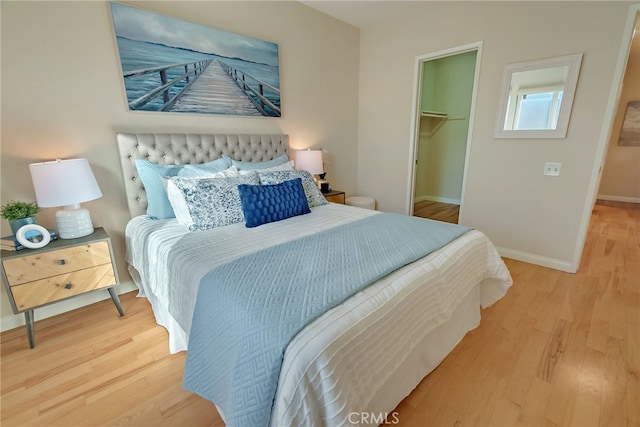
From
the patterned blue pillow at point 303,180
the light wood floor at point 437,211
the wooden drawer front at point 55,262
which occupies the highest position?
the patterned blue pillow at point 303,180

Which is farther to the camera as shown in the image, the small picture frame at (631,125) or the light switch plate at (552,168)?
the small picture frame at (631,125)

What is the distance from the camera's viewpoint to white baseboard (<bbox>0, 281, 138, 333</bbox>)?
6.31ft

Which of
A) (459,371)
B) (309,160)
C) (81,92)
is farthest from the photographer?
(309,160)

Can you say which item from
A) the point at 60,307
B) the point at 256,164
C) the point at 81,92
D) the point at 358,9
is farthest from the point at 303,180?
the point at 358,9

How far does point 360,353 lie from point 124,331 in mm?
1794

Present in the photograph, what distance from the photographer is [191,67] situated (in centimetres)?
237

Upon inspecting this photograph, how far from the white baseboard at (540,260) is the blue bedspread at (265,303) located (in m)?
1.89

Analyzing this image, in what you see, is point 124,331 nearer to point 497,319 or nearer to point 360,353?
point 360,353

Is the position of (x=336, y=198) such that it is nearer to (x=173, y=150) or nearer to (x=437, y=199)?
(x=173, y=150)

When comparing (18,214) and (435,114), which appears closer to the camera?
(18,214)

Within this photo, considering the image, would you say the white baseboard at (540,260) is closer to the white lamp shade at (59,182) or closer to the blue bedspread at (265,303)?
the blue bedspread at (265,303)

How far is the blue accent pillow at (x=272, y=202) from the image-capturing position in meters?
1.93

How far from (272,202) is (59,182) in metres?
1.31

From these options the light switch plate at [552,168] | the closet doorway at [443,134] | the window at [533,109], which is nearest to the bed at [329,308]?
the light switch plate at [552,168]
